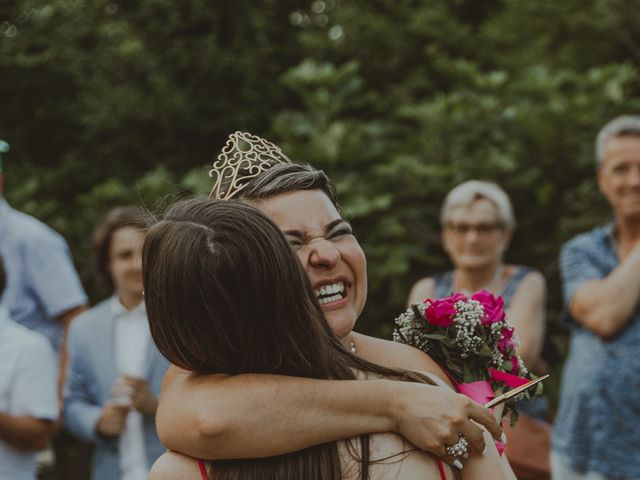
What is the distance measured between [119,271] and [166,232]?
2.87m

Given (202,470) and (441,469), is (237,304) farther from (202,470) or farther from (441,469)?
(441,469)

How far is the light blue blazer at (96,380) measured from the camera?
14.5 feet

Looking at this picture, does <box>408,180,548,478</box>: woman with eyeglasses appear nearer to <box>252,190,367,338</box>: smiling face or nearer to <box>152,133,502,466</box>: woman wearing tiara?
<box>252,190,367,338</box>: smiling face

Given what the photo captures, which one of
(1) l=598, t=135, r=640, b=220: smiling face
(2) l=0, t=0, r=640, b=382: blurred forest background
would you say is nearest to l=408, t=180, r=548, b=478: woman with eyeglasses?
(1) l=598, t=135, r=640, b=220: smiling face

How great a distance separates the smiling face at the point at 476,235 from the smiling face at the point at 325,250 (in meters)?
2.42

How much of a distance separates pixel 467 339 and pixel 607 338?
6.26 feet

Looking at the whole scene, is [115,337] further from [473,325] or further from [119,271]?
[473,325]

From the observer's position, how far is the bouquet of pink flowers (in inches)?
97.6

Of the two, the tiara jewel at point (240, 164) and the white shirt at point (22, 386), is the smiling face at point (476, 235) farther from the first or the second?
the tiara jewel at point (240, 164)

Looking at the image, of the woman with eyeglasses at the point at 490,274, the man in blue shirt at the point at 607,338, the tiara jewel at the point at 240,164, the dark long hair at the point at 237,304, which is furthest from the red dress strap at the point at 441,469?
the woman with eyeglasses at the point at 490,274

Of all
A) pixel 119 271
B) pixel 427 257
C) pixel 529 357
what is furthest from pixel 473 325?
pixel 427 257

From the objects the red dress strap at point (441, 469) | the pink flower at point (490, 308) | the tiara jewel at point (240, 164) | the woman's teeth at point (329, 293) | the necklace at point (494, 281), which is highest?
the tiara jewel at point (240, 164)

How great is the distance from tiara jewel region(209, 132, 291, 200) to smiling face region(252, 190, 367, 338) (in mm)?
133

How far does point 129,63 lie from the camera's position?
26.7 ft
